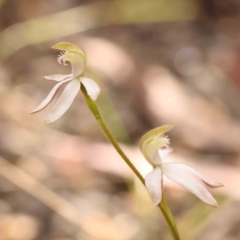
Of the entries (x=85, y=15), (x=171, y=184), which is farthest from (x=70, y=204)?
(x=85, y=15)

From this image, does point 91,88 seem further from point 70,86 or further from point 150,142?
point 150,142

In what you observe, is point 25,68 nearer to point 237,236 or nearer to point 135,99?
point 135,99

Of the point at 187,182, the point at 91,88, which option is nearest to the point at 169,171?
the point at 187,182

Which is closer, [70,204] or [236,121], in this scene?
[70,204]

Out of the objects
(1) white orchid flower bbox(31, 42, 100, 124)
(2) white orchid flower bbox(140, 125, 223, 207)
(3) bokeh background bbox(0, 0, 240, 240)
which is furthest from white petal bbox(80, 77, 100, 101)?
(3) bokeh background bbox(0, 0, 240, 240)

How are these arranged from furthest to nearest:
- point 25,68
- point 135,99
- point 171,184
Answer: point 25,68
point 135,99
point 171,184

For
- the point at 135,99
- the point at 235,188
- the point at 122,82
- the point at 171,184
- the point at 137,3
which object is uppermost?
the point at 137,3

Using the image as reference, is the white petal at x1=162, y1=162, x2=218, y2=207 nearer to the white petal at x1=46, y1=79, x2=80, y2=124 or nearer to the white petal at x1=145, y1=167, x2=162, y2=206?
the white petal at x1=145, y1=167, x2=162, y2=206

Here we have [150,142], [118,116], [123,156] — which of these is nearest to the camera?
[123,156]
